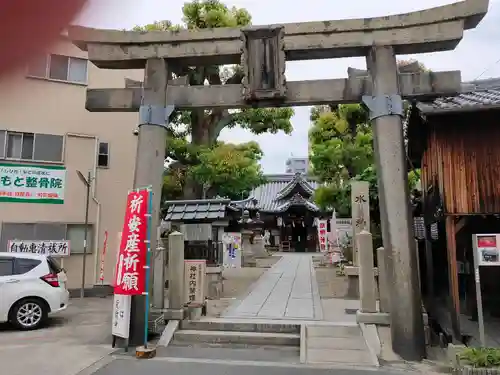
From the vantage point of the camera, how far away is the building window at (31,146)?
13.8 m

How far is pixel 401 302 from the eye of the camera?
7496 millimetres

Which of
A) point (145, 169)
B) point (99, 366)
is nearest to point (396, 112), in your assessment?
point (145, 169)

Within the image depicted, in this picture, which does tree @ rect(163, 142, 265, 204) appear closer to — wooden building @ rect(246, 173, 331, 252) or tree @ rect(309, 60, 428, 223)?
tree @ rect(309, 60, 428, 223)

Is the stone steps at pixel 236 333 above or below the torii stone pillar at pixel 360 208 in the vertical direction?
below

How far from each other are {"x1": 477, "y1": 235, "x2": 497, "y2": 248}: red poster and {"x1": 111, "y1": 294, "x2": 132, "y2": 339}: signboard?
6059mm

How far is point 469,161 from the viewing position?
7.78m

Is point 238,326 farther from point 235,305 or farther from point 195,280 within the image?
point 235,305

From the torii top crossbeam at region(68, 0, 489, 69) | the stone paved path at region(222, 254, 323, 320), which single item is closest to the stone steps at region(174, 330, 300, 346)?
the stone paved path at region(222, 254, 323, 320)

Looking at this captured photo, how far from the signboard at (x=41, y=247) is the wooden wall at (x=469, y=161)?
11501mm

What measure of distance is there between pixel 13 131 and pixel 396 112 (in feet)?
39.3

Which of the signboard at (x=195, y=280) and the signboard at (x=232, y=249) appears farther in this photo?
the signboard at (x=232, y=249)

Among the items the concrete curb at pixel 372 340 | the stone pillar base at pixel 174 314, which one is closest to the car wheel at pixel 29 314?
the stone pillar base at pixel 174 314

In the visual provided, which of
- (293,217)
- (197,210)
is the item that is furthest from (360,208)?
(293,217)

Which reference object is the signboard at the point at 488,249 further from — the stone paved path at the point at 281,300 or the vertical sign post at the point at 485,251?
the stone paved path at the point at 281,300
